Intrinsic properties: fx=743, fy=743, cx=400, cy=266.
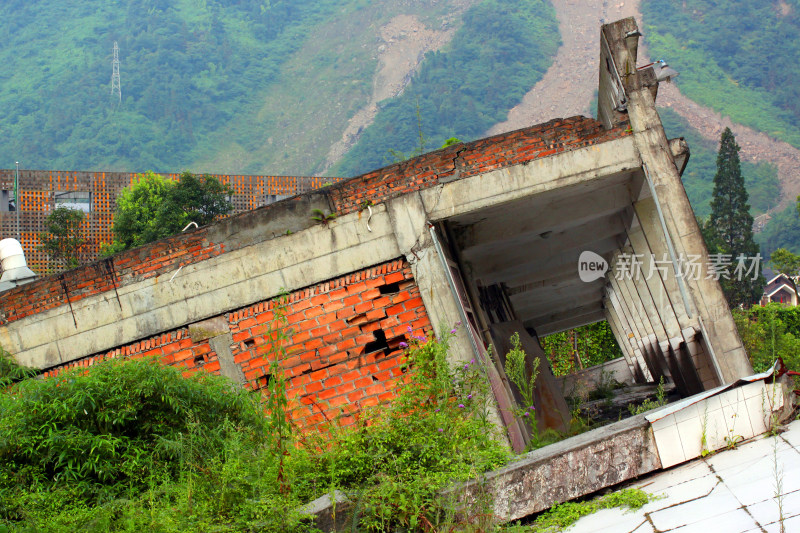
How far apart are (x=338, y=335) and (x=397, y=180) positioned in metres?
1.64

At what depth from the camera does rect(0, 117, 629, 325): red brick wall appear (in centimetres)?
736

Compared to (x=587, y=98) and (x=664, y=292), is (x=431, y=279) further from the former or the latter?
(x=587, y=98)

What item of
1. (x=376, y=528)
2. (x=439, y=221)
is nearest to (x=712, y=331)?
(x=439, y=221)

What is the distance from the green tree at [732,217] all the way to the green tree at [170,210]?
26.2 meters

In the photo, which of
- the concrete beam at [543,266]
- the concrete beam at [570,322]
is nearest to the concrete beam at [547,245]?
the concrete beam at [543,266]

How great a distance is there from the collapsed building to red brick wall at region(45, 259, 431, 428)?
0.04 feet

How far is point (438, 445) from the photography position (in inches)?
197

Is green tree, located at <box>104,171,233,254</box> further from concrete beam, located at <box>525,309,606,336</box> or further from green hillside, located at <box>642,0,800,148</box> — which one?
green hillside, located at <box>642,0,800,148</box>

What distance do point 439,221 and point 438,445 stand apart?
9.49 ft

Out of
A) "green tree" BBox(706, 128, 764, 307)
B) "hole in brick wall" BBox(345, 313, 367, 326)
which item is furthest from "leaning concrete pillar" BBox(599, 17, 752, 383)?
"green tree" BBox(706, 128, 764, 307)

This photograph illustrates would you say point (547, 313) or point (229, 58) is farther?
point (229, 58)

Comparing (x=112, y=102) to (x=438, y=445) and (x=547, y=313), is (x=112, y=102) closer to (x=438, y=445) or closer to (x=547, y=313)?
(x=547, y=313)

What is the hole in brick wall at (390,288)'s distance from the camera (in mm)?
7238

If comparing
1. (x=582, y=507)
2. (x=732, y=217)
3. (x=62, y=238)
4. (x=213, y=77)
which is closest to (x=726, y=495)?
(x=582, y=507)
